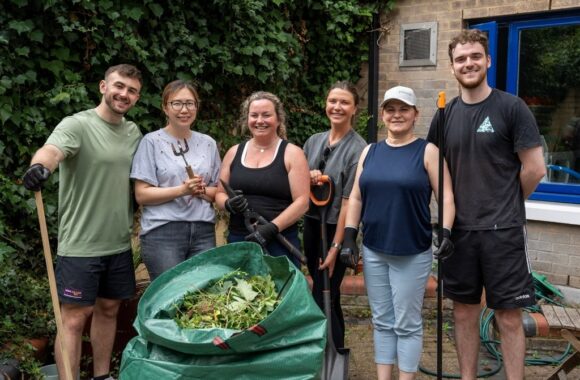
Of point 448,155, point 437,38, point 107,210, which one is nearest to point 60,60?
point 107,210

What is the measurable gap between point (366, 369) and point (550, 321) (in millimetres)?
1456

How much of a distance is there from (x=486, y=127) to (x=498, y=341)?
2074 millimetres

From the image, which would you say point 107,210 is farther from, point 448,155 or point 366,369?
point 366,369

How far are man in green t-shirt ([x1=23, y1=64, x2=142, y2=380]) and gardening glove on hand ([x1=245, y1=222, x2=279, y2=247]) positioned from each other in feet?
2.41

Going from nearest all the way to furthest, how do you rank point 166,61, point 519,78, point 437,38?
point 166,61
point 519,78
point 437,38

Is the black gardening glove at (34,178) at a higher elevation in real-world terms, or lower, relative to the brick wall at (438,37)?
lower

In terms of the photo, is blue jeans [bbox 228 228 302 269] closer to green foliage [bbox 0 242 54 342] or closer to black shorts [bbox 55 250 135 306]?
black shorts [bbox 55 250 135 306]

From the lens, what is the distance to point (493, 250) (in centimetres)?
309

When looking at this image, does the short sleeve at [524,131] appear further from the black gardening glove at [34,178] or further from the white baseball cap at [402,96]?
the black gardening glove at [34,178]

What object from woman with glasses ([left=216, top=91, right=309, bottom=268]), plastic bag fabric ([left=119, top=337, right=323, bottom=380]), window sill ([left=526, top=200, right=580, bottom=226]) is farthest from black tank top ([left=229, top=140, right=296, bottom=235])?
window sill ([left=526, top=200, right=580, bottom=226])

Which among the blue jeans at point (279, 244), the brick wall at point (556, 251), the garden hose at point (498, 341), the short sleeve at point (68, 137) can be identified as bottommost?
the garden hose at point (498, 341)

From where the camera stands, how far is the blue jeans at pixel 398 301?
122 inches

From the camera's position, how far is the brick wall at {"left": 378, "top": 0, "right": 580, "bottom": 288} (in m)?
5.12

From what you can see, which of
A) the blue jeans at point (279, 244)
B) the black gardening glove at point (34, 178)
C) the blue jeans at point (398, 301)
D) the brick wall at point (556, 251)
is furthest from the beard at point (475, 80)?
the brick wall at point (556, 251)
